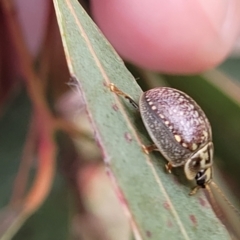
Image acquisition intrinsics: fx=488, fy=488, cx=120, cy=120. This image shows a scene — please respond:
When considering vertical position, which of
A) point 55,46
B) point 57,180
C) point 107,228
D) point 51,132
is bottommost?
point 107,228

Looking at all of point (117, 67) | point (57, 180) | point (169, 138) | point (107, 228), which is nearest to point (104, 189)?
point (107, 228)

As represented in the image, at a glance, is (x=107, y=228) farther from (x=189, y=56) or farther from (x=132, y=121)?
(x=132, y=121)

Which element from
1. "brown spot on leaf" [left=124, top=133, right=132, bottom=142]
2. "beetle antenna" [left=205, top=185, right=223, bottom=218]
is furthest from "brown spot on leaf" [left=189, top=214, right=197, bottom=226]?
"beetle antenna" [left=205, top=185, right=223, bottom=218]

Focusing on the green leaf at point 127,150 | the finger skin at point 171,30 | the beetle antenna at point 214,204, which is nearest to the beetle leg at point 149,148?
the green leaf at point 127,150

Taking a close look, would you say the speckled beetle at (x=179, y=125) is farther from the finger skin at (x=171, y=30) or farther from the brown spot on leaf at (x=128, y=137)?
the finger skin at (x=171, y=30)

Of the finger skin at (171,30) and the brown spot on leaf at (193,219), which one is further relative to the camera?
the finger skin at (171,30)

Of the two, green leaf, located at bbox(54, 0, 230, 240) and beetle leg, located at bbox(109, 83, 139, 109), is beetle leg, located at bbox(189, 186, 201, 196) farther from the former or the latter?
beetle leg, located at bbox(109, 83, 139, 109)
